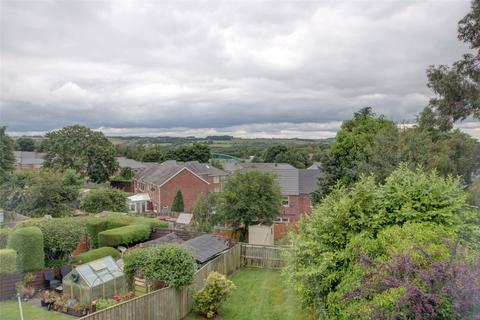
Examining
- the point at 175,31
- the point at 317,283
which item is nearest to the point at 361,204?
the point at 317,283

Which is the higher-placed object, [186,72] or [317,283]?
A: [186,72]

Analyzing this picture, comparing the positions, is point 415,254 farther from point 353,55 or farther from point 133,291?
point 133,291

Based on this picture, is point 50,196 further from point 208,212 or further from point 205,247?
point 205,247

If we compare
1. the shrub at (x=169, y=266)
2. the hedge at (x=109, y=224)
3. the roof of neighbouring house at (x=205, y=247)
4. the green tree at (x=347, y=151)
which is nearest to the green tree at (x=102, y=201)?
the hedge at (x=109, y=224)

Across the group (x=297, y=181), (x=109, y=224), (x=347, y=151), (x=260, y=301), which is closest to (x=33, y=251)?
(x=109, y=224)

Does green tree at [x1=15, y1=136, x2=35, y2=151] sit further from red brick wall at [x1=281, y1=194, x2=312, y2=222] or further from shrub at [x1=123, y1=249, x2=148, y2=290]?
red brick wall at [x1=281, y1=194, x2=312, y2=222]

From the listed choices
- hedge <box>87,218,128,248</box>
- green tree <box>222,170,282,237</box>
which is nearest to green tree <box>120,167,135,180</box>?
hedge <box>87,218,128,248</box>
